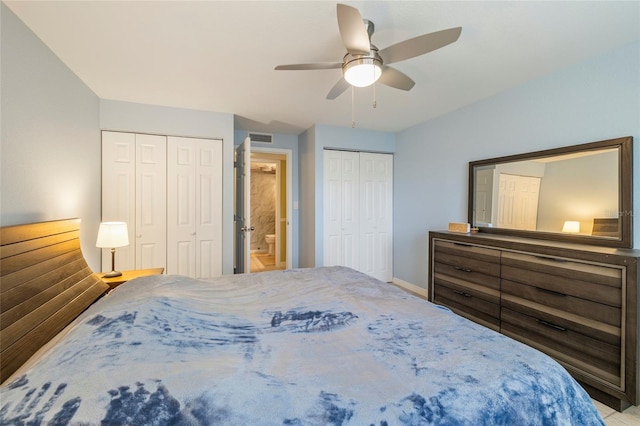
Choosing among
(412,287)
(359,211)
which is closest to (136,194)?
(359,211)

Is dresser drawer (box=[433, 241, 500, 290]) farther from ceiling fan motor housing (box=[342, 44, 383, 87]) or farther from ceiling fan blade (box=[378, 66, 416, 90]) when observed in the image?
ceiling fan motor housing (box=[342, 44, 383, 87])

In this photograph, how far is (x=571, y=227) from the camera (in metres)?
2.27

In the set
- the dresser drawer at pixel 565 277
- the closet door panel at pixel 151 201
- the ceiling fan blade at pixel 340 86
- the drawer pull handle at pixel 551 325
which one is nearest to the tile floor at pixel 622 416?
the drawer pull handle at pixel 551 325

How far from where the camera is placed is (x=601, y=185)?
2.11 metres

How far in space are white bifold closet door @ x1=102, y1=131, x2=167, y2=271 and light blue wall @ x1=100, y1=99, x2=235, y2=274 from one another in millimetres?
118

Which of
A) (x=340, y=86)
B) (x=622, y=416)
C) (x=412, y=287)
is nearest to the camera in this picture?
(x=622, y=416)

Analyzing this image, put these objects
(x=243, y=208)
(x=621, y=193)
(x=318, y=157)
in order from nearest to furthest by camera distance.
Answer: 1. (x=621, y=193)
2. (x=243, y=208)
3. (x=318, y=157)

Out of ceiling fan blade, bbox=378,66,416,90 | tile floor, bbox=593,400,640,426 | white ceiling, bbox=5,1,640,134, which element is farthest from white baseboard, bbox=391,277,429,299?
ceiling fan blade, bbox=378,66,416,90

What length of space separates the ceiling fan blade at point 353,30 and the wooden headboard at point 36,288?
1.93 metres

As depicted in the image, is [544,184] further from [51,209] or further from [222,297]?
[51,209]

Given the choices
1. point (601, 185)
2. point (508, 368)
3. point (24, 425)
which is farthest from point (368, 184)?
point (24, 425)

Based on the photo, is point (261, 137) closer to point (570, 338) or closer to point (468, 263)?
point (468, 263)

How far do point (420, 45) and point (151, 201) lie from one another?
3168 millimetres

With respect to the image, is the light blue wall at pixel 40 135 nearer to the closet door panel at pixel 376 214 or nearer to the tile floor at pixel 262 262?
the tile floor at pixel 262 262
